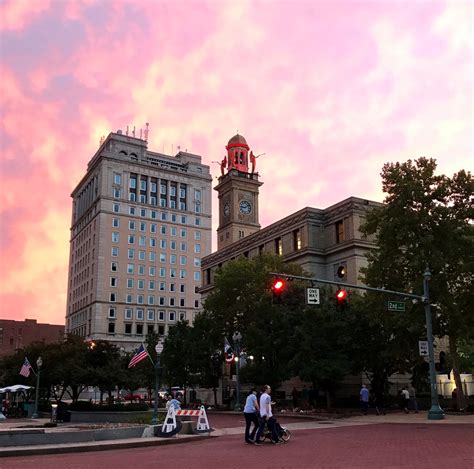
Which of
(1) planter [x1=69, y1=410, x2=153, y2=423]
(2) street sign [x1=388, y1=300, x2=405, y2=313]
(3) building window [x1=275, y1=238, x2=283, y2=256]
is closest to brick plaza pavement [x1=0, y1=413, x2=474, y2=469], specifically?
(2) street sign [x1=388, y1=300, x2=405, y2=313]

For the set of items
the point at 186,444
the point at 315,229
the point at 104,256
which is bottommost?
the point at 186,444

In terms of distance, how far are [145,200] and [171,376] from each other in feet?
287

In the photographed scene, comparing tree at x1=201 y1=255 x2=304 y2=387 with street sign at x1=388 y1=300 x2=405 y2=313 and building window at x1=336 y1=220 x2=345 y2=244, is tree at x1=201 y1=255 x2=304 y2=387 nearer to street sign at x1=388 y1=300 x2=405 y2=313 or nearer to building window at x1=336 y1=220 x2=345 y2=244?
building window at x1=336 y1=220 x2=345 y2=244

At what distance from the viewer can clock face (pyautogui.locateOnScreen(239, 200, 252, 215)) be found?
105 m

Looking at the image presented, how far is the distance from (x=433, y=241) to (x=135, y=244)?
105 m

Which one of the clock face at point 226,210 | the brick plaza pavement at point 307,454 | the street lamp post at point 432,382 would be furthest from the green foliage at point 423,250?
the clock face at point 226,210

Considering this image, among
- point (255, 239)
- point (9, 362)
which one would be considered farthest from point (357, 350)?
point (9, 362)

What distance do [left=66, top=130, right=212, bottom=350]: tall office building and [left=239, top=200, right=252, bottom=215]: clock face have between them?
1184 inches

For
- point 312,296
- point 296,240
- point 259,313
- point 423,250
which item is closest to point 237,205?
A: point 296,240

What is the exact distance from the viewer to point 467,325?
36375 millimetres

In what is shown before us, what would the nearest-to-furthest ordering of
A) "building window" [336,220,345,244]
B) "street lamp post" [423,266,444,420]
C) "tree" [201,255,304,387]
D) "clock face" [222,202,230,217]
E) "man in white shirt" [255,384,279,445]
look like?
"man in white shirt" [255,384,279,445] < "street lamp post" [423,266,444,420] < "tree" [201,255,304,387] < "building window" [336,220,345,244] < "clock face" [222,202,230,217]

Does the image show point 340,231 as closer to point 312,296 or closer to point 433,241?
point 433,241

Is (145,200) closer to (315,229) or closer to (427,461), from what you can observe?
(315,229)

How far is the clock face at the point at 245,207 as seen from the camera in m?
105
